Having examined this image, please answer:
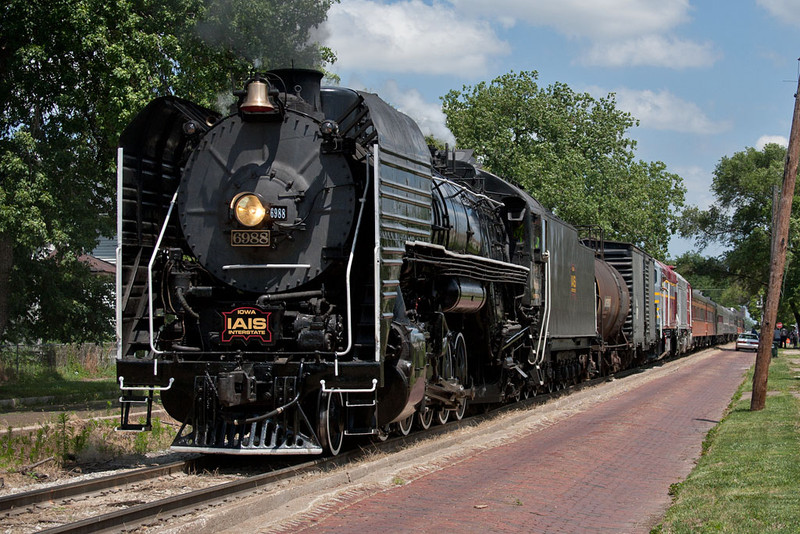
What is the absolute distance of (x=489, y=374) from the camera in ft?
47.4

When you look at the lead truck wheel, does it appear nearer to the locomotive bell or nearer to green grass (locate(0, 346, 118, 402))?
the locomotive bell

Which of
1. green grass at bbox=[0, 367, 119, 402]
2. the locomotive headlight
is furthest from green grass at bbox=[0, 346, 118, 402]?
the locomotive headlight

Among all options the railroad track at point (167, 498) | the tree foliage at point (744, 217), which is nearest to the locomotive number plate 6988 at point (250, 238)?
the railroad track at point (167, 498)

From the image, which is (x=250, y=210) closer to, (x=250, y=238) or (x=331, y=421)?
(x=250, y=238)

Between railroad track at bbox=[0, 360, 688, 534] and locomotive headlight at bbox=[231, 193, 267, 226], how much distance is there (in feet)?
8.55

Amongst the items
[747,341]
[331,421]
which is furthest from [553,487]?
[747,341]

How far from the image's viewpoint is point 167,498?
23.9ft

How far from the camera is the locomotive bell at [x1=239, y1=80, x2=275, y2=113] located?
920cm

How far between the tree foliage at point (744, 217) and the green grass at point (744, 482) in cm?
4372

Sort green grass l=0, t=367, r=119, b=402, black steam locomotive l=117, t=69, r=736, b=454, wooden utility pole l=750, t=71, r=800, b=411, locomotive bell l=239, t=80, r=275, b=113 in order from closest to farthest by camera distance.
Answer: black steam locomotive l=117, t=69, r=736, b=454 < locomotive bell l=239, t=80, r=275, b=113 < wooden utility pole l=750, t=71, r=800, b=411 < green grass l=0, t=367, r=119, b=402

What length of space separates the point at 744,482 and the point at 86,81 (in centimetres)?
1539

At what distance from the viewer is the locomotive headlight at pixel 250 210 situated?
364 inches

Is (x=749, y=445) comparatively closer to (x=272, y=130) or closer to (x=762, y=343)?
(x=762, y=343)

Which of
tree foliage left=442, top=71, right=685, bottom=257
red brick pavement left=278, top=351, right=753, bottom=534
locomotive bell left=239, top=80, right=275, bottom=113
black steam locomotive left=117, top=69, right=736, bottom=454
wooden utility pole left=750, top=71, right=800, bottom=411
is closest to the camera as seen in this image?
red brick pavement left=278, top=351, right=753, bottom=534
